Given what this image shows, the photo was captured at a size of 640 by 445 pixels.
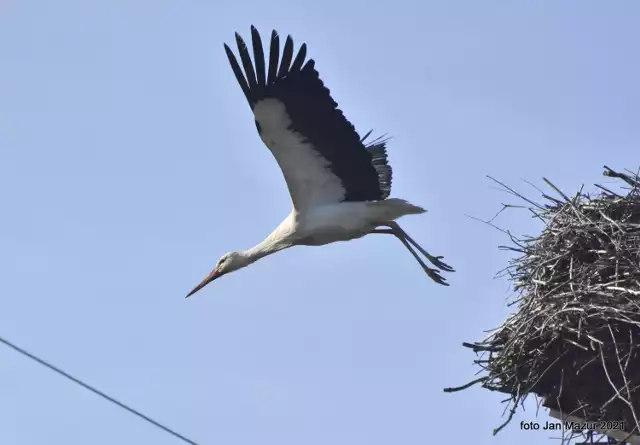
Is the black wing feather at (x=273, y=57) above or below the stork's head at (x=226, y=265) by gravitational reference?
above

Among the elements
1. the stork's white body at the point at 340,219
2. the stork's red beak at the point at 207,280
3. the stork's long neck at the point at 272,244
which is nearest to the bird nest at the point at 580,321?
the stork's white body at the point at 340,219

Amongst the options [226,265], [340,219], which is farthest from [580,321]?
[226,265]

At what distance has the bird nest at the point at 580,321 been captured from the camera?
19.2ft

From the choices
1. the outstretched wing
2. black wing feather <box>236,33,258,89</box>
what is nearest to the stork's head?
the outstretched wing

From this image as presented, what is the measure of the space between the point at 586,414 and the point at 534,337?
0.58 meters

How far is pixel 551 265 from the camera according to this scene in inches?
252

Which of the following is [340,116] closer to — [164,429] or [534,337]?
[534,337]

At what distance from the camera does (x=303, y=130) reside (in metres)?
7.20

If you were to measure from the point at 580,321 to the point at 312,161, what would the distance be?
2287 mm

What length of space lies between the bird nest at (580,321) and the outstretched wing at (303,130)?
139cm

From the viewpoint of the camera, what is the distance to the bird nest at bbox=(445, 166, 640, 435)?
19.2 feet

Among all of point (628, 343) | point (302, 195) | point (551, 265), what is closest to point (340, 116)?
point (302, 195)

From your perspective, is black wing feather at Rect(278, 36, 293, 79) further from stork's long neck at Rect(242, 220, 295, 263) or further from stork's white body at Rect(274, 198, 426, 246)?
stork's long neck at Rect(242, 220, 295, 263)

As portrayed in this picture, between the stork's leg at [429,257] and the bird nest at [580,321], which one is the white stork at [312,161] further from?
the bird nest at [580,321]
